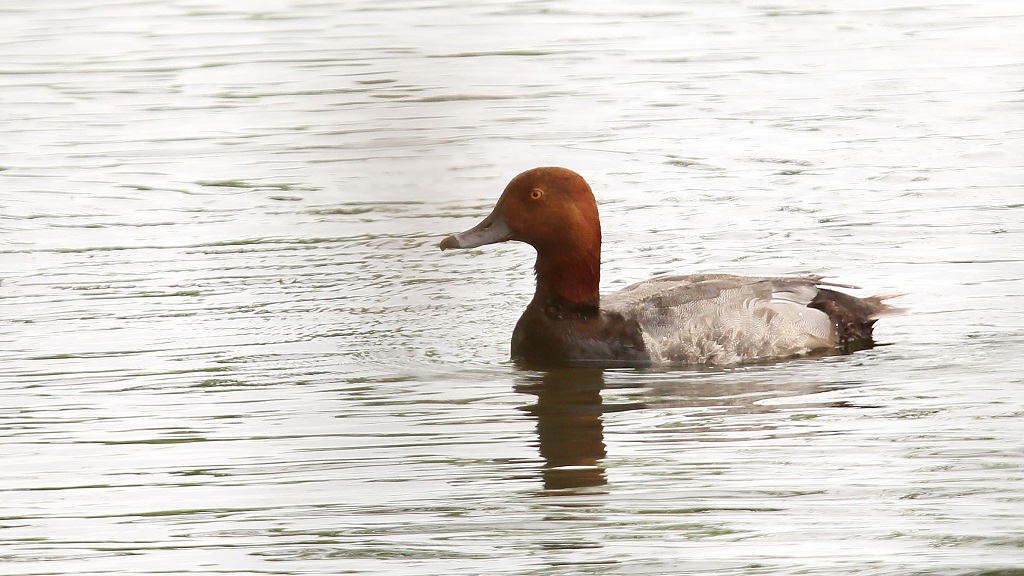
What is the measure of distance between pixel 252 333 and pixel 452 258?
2491mm

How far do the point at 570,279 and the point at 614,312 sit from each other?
0.99ft

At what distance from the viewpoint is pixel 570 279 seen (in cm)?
934

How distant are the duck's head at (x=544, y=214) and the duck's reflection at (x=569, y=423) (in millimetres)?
792

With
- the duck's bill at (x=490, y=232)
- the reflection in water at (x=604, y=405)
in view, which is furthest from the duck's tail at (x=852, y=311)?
the duck's bill at (x=490, y=232)

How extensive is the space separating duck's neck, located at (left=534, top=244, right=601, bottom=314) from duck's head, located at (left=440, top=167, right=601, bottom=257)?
Result: 65mm

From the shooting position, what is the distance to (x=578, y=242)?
9.27 m

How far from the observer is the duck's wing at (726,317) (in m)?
9.27

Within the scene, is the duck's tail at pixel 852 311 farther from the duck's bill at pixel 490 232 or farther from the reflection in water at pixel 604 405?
the duck's bill at pixel 490 232

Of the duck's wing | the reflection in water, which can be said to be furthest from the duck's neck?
the reflection in water

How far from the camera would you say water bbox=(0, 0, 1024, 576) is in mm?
4414

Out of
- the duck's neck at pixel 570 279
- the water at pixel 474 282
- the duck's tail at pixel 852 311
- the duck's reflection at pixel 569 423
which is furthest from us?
the duck's tail at pixel 852 311

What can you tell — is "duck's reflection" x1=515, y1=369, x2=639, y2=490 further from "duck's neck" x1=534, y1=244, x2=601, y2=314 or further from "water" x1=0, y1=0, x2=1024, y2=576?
"duck's neck" x1=534, y1=244, x2=601, y2=314

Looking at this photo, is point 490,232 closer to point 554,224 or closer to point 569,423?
point 554,224

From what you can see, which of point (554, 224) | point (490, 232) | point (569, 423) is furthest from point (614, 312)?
point (569, 423)
